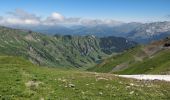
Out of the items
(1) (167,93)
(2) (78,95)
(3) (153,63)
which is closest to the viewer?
(2) (78,95)

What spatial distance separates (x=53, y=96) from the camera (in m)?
30.5

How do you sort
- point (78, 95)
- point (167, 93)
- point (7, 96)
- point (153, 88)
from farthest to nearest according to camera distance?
point (153, 88) < point (167, 93) < point (78, 95) < point (7, 96)

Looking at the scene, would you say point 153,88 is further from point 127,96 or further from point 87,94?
point 87,94

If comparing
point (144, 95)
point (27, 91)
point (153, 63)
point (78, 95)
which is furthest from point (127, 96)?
point (153, 63)

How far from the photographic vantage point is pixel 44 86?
36.2m

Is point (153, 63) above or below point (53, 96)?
below

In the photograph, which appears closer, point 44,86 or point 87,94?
point 87,94

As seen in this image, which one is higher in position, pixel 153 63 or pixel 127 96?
pixel 127 96

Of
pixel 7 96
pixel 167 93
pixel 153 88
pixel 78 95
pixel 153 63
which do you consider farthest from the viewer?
pixel 153 63

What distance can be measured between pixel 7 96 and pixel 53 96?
407 cm

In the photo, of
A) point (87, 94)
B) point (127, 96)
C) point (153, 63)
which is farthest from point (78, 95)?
point (153, 63)

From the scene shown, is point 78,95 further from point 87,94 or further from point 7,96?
point 7,96

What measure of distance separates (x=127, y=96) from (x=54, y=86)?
8560mm

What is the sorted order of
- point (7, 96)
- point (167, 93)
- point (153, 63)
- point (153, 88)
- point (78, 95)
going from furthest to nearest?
1. point (153, 63)
2. point (153, 88)
3. point (167, 93)
4. point (78, 95)
5. point (7, 96)
